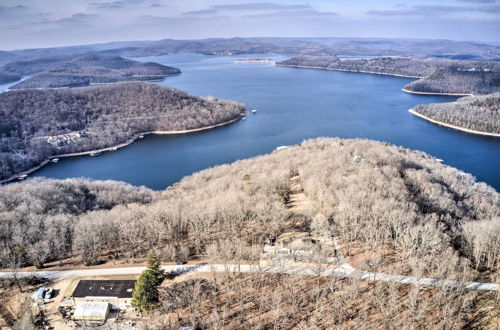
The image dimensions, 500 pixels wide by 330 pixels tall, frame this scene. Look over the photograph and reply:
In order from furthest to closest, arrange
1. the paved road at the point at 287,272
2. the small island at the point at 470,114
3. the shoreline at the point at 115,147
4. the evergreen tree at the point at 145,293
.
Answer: the small island at the point at 470,114 < the shoreline at the point at 115,147 < the paved road at the point at 287,272 < the evergreen tree at the point at 145,293

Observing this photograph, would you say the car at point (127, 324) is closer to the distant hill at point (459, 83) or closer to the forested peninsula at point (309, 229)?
the forested peninsula at point (309, 229)

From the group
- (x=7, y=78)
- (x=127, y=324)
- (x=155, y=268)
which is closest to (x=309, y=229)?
(x=155, y=268)

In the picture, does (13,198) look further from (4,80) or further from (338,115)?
(4,80)

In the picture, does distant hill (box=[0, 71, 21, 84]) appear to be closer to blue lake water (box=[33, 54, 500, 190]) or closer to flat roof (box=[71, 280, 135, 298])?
blue lake water (box=[33, 54, 500, 190])

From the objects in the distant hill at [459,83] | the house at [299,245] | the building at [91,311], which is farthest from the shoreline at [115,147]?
the distant hill at [459,83]

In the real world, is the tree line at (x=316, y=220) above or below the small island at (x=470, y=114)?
below

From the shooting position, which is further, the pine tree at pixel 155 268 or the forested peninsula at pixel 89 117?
the forested peninsula at pixel 89 117

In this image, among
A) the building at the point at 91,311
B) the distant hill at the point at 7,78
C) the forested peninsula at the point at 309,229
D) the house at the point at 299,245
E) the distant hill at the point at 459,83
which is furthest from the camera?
the distant hill at the point at 7,78
